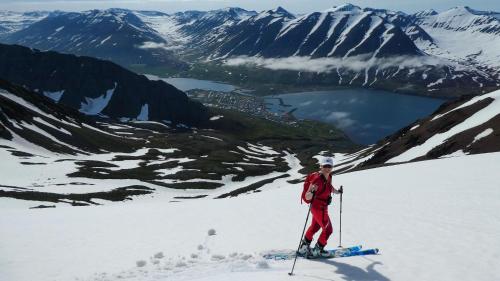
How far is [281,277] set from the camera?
1448 cm

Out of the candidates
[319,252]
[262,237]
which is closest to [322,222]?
[319,252]

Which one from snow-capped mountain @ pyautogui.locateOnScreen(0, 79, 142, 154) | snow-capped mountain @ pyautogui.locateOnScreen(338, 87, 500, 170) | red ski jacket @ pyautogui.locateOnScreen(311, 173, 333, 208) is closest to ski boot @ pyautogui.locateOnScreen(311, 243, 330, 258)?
red ski jacket @ pyautogui.locateOnScreen(311, 173, 333, 208)

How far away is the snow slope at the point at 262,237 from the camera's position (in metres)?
15.6

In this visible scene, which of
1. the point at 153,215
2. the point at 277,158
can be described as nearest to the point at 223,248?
the point at 153,215

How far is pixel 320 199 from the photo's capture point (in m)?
16.4

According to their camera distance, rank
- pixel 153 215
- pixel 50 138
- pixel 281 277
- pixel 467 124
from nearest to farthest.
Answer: pixel 281 277 < pixel 153 215 < pixel 467 124 < pixel 50 138

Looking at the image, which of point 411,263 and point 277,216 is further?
point 277,216

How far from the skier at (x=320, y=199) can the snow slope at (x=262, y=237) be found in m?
0.61

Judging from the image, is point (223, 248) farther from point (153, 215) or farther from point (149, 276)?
point (153, 215)

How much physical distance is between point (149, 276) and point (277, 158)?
152m

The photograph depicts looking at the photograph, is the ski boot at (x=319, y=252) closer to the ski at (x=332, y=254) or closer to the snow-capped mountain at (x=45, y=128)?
the ski at (x=332, y=254)

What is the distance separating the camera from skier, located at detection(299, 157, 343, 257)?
52.7 feet

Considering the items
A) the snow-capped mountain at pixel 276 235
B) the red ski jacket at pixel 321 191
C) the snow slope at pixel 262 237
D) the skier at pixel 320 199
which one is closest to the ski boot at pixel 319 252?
the skier at pixel 320 199

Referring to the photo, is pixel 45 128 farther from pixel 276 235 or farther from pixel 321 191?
pixel 321 191
